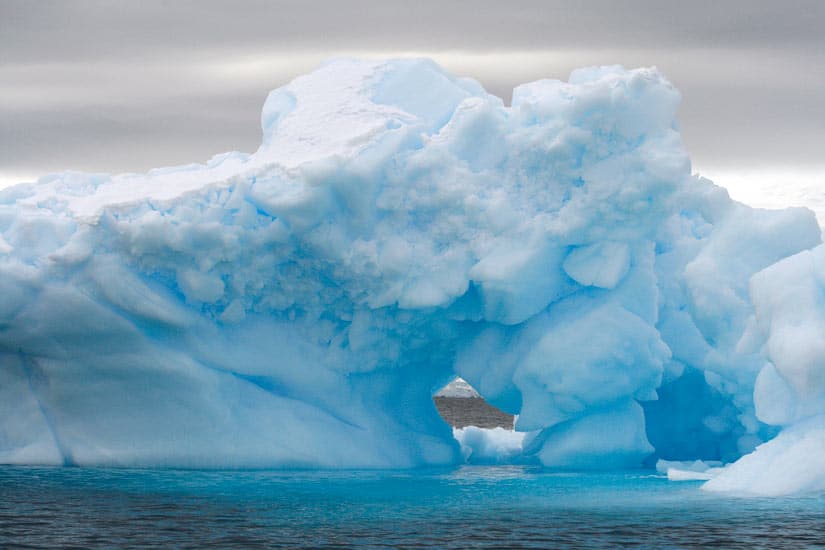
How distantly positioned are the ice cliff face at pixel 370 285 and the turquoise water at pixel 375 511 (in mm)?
1178

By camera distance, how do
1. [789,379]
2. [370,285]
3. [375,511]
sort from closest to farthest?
[375,511], [789,379], [370,285]

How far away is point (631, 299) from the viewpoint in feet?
63.1

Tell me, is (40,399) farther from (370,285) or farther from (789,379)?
(789,379)

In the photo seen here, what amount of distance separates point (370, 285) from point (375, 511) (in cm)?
525

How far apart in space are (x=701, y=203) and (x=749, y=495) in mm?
5531

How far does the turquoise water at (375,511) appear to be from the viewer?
12.1m

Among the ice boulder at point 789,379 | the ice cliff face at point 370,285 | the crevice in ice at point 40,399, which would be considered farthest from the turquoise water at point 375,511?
the ice cliff face at point 370,285

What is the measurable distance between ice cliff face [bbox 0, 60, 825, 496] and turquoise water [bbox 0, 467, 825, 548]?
1.18 m

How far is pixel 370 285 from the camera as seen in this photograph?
18.7 metres

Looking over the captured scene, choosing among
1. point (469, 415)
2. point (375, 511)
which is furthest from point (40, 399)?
point (469, 415)

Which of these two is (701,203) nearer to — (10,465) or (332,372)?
(332,372)

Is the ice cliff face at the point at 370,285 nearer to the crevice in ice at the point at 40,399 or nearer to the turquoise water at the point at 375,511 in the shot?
the crevice in ice at the point at 40,399

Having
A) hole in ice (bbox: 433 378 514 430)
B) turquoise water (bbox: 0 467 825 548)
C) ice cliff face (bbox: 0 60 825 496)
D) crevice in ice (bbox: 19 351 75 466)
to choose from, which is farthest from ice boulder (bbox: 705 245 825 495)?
hole in ice (bbox: 433 378 514 430)

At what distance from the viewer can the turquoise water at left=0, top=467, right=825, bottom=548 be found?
12.1 m
